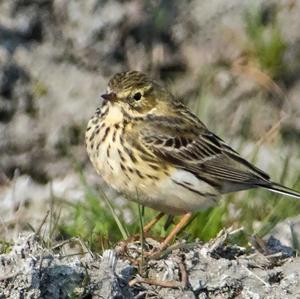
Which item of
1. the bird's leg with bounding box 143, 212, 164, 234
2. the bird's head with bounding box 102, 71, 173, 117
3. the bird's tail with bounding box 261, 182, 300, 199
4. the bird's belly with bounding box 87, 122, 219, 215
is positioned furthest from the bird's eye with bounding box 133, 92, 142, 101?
the bird's tail with bounding box 261, 182, 300, 199

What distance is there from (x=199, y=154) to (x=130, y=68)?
2.03 metres

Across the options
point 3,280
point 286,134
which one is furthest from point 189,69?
point 3,280

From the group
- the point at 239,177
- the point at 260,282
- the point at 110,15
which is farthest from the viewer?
the point at 110,15

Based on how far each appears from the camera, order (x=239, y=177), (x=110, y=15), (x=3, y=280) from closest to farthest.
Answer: (x=3, y=280), (x=239, y=177), (x=110, y=15)

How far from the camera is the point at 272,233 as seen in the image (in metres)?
7.36

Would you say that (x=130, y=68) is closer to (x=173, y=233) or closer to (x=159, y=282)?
(x=173, y=233)

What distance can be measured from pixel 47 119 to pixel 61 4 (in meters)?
0.83

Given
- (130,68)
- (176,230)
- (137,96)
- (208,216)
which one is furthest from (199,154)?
(130,68)

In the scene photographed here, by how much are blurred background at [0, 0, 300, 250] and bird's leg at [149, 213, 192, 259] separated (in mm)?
1808

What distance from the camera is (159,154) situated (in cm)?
686

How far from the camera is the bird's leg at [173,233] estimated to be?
18.5 feet

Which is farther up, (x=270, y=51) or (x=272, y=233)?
(x=270, y=51)

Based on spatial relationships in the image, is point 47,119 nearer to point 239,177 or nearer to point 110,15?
point 110,15

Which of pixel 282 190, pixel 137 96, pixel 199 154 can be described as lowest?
pixel 282 190
